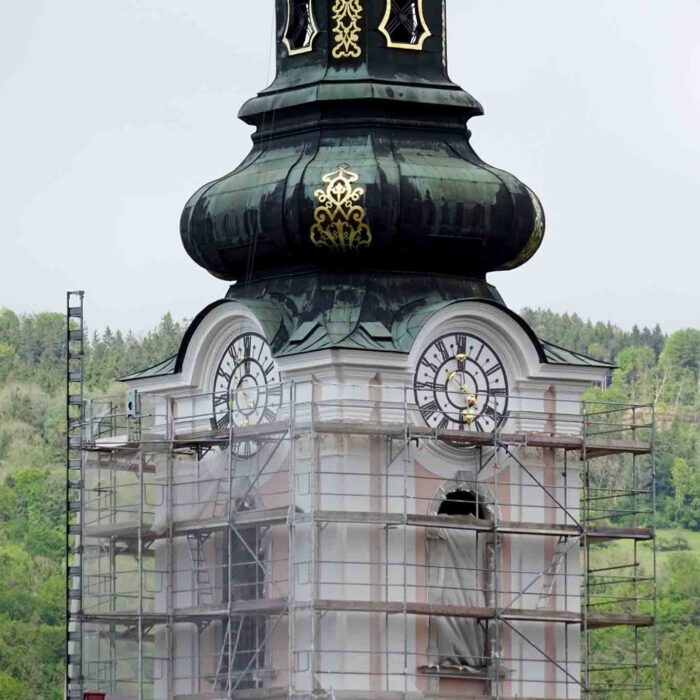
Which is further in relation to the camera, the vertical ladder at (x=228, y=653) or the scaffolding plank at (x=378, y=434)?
the vertical ladder at (x=228, y=653)

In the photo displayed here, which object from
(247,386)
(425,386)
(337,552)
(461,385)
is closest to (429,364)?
(425,386)

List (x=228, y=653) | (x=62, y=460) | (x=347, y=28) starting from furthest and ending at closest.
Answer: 1. (x=62, y=460)
2. (x=347, y=28)
3. (x=228, y=653)

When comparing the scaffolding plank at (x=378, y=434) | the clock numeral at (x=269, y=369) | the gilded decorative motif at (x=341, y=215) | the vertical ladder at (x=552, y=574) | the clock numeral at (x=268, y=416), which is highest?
the gilded decorative motif at (x=341, y=215)

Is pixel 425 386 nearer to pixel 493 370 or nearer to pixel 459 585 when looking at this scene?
pixel 493 370

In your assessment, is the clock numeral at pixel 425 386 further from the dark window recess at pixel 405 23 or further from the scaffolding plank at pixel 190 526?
the dark window recess at pixel 405 23

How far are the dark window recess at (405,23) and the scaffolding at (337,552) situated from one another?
335 cm

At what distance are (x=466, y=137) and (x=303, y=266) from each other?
1983 mm

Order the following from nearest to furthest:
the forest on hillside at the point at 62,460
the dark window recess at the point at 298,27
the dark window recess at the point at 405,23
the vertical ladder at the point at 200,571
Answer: the vertical ladder at the point at 200,571 < the dark window recess at the point at 405,23 < the dark window recess at the point at 298,27 < the forest on hillside at the point at 62,460

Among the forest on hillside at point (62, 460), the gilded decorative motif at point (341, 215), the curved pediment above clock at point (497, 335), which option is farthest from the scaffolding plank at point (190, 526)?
the forest on hillside at point (62, 460)

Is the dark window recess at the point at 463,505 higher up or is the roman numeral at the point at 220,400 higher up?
the roman numeral at the point at 220,400

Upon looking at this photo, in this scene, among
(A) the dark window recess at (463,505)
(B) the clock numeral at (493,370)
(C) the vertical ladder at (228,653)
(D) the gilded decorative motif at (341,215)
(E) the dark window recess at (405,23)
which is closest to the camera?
(C) the vertical ladder at (228,653)

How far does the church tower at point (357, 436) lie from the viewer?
35031 millimetres

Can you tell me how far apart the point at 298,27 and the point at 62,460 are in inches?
1755

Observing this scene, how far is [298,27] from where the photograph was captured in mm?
36750
